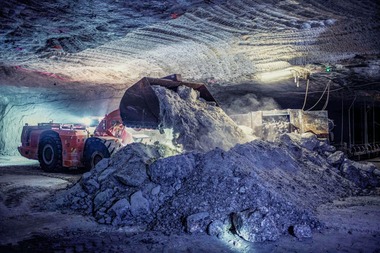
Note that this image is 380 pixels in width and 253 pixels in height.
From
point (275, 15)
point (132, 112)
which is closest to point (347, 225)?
point (275, 15)

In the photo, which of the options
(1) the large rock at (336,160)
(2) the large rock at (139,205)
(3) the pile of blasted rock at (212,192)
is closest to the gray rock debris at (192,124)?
(3) the pile of blasted rock at (212,192)

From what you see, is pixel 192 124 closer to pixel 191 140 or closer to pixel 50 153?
pixel 191 140

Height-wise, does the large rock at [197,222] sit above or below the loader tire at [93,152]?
below

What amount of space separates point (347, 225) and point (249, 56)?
13.8ft

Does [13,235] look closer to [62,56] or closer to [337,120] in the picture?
[62,56]

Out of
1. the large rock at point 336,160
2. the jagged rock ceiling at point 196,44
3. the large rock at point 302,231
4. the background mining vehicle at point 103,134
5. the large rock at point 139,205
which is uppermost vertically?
the jagged rock ceiling at point 196,44

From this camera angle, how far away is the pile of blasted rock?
3471mm

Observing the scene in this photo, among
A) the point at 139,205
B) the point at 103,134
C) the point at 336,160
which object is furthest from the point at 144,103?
the point at 336,160

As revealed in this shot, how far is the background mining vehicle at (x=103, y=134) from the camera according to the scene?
6055mm

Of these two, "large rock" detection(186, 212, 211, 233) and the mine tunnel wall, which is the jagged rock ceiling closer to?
"large rock" detection(186, 212, 211, 233)

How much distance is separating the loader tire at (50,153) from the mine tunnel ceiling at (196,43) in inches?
78.9

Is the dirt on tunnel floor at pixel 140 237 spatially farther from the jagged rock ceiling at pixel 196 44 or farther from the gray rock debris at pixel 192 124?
the jagged rock ceiling at pixel 196 44

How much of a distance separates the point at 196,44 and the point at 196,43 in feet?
0.21

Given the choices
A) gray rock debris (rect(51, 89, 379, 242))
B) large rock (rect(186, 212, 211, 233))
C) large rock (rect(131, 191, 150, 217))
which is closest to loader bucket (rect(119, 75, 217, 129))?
gray rock debris (rect(51, 89, 379, 242))
